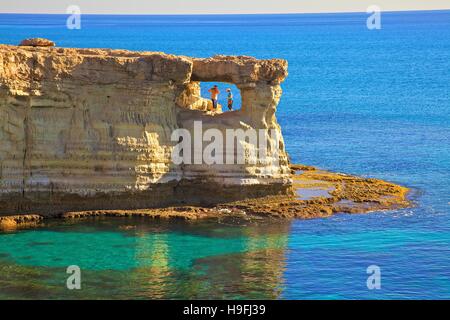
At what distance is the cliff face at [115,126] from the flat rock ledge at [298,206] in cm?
39

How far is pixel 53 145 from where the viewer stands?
41.8 m

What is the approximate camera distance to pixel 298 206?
44.5 m

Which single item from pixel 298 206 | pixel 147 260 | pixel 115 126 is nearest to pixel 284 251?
pixel 147 260

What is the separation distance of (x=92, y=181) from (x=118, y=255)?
4.19m

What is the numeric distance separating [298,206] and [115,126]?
23.9 feet

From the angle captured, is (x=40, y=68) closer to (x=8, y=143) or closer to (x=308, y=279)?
(x=8, y=143)

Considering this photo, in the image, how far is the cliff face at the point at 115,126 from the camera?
136ft

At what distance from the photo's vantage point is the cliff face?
41.3 meters

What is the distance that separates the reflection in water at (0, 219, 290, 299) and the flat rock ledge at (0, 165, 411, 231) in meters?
0.60

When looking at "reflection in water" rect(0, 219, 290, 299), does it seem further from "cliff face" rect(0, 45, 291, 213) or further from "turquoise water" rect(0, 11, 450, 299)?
"cliff face" rect(0, 45, 291, 213)

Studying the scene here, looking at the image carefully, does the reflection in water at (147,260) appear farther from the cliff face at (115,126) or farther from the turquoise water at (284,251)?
the cliff face at (115,126)

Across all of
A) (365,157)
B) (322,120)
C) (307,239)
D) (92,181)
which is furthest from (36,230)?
(322,120)

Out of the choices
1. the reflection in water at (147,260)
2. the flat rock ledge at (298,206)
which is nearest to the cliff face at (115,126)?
the flat rock ledge at (298,206)

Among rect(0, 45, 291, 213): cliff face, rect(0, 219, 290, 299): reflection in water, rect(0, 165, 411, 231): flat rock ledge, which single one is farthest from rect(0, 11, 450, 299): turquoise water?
rect(0, 45, 291, 213): cliff face
